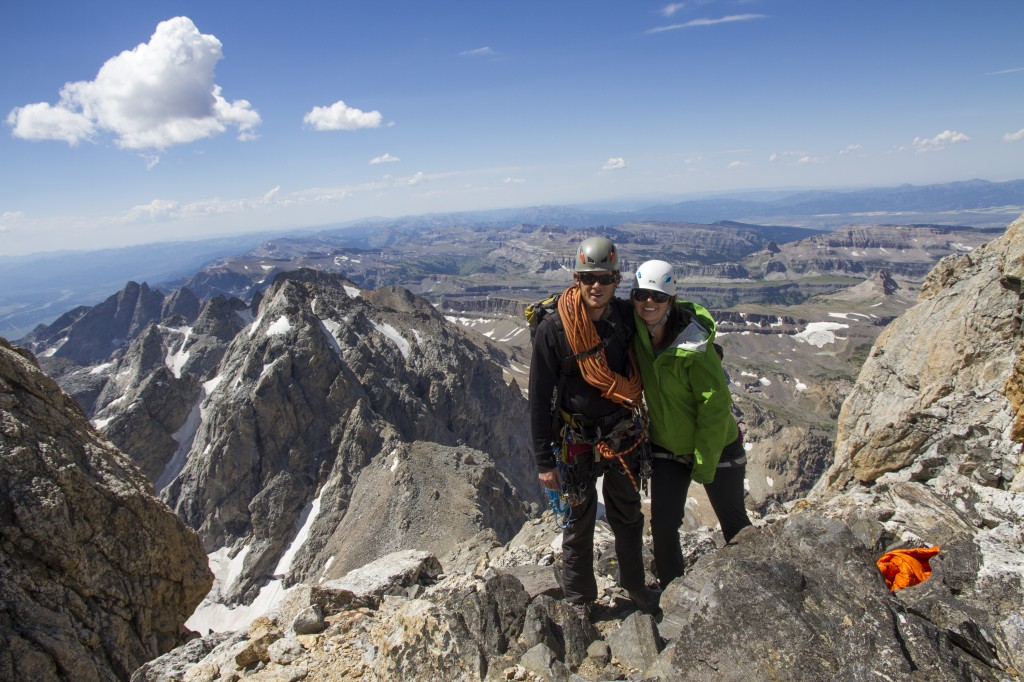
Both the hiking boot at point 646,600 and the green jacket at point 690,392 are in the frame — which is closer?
the green jacket at point 690,392

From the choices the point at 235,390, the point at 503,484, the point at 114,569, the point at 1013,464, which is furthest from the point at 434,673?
the point at 235,390

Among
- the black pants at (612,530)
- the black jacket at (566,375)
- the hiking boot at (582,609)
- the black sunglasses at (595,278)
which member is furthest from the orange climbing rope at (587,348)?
the hiking boot at (582,609)

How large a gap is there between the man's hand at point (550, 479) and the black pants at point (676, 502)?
1491mm

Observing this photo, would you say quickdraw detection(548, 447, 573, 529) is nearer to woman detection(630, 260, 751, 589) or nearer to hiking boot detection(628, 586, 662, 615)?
woman detection(630, 260, 751, 589)

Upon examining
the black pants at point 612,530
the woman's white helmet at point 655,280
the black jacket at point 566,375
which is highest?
the woman's white helmet at point 655,280

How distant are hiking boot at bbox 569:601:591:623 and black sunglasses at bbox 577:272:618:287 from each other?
5.06m

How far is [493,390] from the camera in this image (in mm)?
103500

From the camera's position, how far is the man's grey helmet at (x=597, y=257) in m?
7.48

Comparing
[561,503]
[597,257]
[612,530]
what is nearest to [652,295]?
[597,257]

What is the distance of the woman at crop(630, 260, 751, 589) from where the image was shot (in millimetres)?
7570

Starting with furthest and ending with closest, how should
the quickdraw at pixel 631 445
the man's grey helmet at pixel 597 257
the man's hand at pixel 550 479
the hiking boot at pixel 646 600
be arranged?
the hiking boot at pixel 646 600 → the man's hand at pixel 550 479 → the quickdraw at pixel 631 445 → the man's grey helmet at pixel 597 257

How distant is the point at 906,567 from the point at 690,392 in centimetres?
349

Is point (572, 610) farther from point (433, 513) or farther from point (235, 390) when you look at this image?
point (235, 390)

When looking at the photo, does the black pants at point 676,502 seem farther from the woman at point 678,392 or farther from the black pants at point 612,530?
the black pants at point 612,530
